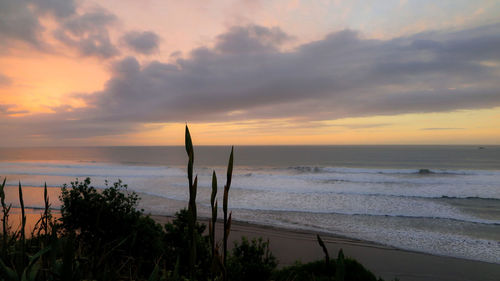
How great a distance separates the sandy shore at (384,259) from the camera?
8.86m

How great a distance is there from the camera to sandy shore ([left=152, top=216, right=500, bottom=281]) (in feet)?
29.1

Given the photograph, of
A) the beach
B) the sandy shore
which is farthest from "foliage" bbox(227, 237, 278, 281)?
the beach

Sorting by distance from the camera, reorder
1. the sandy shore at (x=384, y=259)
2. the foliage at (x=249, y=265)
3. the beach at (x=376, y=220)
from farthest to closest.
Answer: the beach at (x=376, y=220)
the sandy shore at (x=384, y=259)
the foliage at (x=249, y=265)

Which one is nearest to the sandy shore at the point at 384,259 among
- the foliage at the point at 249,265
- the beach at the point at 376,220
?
the beach at the point at 376,220

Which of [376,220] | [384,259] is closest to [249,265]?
[384,259]

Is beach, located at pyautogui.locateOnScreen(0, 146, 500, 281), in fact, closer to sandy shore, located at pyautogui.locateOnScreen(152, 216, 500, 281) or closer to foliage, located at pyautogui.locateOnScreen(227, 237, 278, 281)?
sandy shore, located at pyautogui.locateOnScreen(152, 216, 500, 281)

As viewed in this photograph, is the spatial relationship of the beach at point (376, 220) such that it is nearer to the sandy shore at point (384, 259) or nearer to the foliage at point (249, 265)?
the sandy shore at point (384, 259)

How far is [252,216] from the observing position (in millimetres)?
15000

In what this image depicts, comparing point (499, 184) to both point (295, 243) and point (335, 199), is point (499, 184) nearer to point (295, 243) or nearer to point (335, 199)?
point (335, 199)

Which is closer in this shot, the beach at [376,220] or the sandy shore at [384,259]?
the sandy shore at [384,259]

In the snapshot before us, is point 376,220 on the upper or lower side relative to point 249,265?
lower

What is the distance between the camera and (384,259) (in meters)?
9.97

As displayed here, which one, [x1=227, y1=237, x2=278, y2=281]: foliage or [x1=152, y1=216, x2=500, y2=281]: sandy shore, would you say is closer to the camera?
[x1=227, y1=237, x2=278, y2=281]: foliage

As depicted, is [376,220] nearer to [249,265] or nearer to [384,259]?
[384,259]
